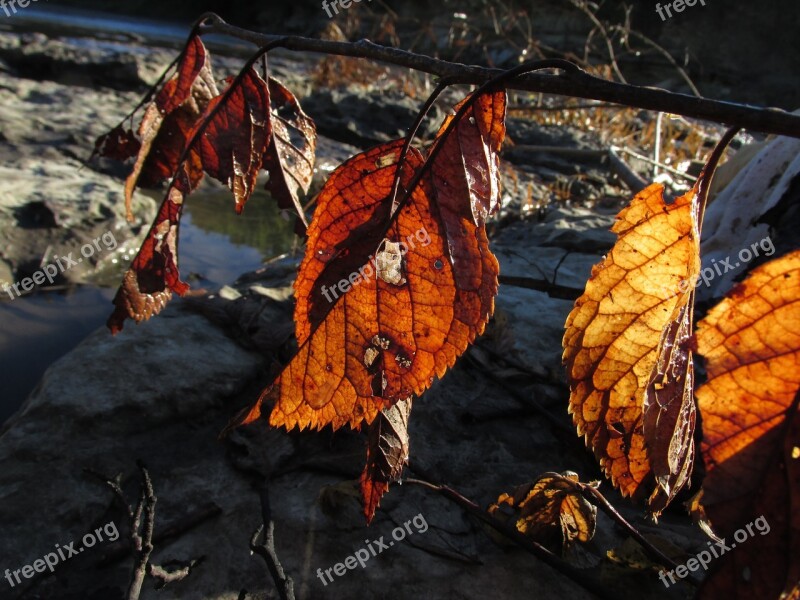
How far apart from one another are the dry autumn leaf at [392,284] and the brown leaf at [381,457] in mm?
105

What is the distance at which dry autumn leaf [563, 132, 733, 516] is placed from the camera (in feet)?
1.88

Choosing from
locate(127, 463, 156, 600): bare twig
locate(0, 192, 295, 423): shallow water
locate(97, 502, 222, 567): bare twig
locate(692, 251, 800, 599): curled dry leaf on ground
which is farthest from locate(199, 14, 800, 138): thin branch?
locate(0, 192, 295, 423): shallow water

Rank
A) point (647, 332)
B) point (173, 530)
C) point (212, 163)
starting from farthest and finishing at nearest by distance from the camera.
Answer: point (173, 530) → point (212, 163) → point (647, 332)

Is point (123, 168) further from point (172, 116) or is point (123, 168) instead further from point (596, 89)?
point (596, 89)

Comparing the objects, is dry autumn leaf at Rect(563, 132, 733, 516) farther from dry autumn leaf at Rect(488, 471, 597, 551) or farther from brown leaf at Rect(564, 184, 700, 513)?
dry autumn leaf at Rect(488, 471, 597, 551)

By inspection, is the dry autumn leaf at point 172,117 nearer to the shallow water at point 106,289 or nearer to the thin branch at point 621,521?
the thin branch at point 621,521

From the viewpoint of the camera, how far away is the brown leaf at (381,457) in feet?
2.32

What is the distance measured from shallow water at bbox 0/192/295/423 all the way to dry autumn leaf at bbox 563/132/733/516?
2.07 metres

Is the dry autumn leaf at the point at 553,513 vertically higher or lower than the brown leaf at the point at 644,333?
lower

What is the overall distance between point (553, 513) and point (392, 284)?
786mm

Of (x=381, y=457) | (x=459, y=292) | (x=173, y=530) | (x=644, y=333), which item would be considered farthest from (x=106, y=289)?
(x=644, y=333)

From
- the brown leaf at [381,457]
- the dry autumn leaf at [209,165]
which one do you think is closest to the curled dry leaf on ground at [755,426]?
the brown leaf at [381,457]

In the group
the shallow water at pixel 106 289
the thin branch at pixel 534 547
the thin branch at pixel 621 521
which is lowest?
the shallow water at pixel 106 289

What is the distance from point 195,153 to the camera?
81 centimetres
